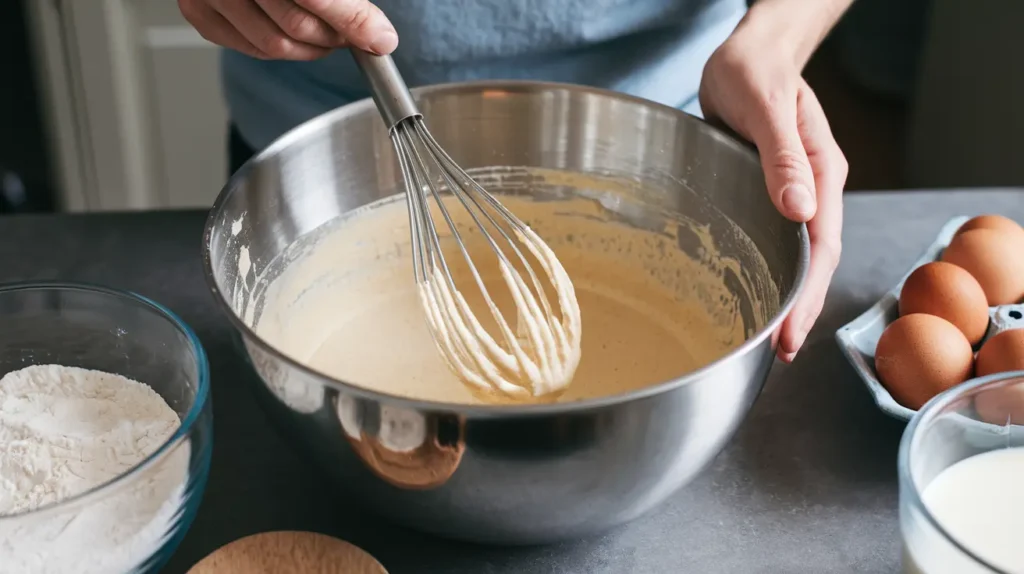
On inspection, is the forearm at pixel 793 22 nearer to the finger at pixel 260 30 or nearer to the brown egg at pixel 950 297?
the brown egg at pixel 950 297

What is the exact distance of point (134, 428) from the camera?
747 millimetres

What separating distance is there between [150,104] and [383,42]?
4.17 feet

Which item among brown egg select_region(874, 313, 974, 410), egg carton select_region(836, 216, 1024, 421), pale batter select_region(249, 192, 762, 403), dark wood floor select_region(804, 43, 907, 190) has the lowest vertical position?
dark wood floor select_region(804, 43, 907, 190)

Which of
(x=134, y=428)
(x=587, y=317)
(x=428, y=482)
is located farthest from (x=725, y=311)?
(x=134, y=428)

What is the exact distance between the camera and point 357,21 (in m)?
0.83

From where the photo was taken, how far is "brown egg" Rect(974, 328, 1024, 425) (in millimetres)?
700

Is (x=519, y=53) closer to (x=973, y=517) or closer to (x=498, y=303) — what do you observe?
(x=498, y=303)

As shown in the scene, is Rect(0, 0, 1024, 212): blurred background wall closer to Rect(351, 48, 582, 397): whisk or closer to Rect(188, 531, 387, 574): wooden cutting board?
Rect(351, 48, 582, 397): whisk

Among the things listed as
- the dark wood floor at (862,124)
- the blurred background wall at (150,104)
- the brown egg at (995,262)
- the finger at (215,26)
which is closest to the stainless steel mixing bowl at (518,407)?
the finger at (215,26)

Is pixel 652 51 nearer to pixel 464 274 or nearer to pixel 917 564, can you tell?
pixel 464 274

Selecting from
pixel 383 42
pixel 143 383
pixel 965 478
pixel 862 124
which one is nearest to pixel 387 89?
pixel 383 42

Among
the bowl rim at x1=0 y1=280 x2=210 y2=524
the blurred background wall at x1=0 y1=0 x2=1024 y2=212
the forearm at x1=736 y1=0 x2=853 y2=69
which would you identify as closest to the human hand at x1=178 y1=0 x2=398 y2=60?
the bowl rim at x1=0 y1=280 x2=210 y2=524

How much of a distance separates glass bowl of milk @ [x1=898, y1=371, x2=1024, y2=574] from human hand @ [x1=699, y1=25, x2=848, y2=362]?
0.12 m

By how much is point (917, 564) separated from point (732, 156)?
40cm
